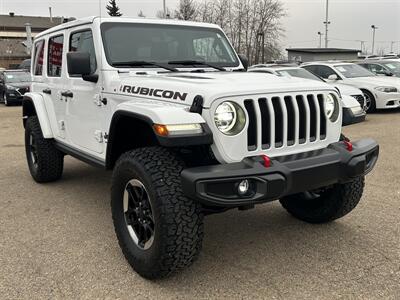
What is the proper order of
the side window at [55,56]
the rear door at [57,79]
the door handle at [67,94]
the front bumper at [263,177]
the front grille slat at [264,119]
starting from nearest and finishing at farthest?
1. the front bumper at [263,177]
2. the front grille slat at [264,119]
3. the door handle at [67,94]
4. the rear door at [57,79]
5. the side window at [55,56]

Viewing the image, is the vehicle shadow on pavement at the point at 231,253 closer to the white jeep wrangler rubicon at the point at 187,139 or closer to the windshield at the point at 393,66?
the white jeep wrangler rubicon at the point at 187,139

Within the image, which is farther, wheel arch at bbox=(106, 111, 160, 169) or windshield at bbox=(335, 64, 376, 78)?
windshield at bbox=(335, 64, 376, 78)

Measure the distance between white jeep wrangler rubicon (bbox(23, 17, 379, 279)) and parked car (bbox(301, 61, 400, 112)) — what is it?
28.0ft

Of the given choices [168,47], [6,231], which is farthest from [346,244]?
[6,231]

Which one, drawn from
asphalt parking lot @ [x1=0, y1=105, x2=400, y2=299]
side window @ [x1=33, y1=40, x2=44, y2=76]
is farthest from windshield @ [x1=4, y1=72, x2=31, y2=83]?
asphalt parking lot @ [x1=0, y1=105, x2=400, y2=299]

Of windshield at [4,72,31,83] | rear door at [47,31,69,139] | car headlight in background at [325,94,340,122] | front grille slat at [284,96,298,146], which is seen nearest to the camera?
front grille slat at [284,96,298,146]

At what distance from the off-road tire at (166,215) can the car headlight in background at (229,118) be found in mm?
384

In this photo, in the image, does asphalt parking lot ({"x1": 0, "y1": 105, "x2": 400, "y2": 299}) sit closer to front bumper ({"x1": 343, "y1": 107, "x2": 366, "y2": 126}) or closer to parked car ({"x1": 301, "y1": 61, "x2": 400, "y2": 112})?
front bumper ({"x1": 343, "y1": 107, "x2": 366, "y2": 126})

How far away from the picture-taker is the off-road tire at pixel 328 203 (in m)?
3.76

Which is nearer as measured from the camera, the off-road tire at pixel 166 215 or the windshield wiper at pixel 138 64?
the off-road tire at pixel 166 215

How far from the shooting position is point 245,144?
9.73 feet

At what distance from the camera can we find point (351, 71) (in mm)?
12805

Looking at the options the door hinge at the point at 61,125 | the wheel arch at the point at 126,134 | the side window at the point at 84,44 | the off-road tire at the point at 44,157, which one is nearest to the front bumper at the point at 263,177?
the wheel arch at the point at 126,134

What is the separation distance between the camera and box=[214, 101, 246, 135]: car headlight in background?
2.93m
